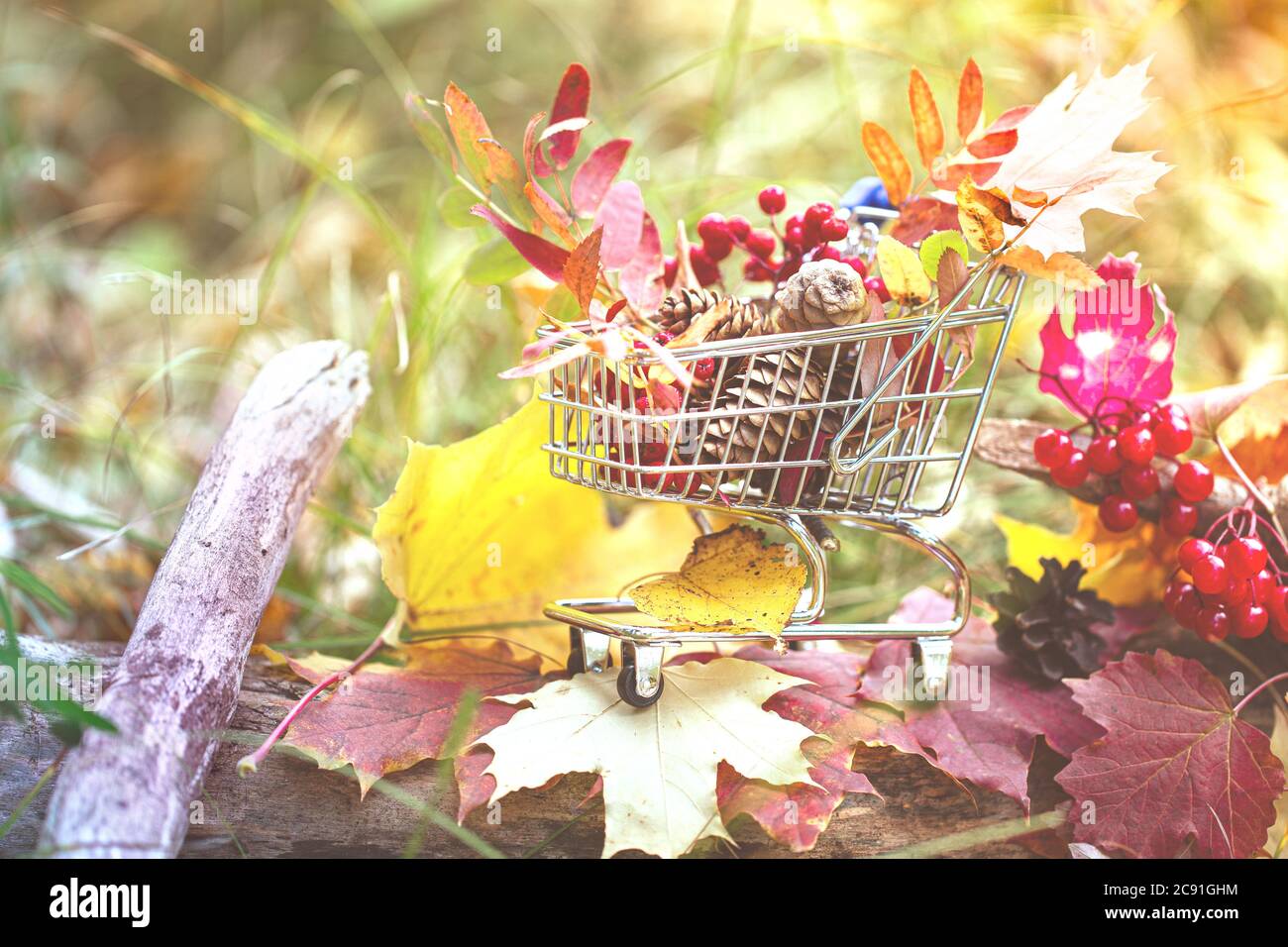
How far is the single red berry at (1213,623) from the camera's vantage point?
3.03ft

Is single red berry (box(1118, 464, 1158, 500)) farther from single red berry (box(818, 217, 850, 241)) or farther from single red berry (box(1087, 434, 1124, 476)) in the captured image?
single red berry (box(818, 217, 850, 241))

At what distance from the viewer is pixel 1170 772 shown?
867 millimetres

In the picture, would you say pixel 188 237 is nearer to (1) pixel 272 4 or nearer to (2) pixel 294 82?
(2) pixel 294 82

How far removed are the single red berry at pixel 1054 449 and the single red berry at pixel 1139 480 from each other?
0.06 meters

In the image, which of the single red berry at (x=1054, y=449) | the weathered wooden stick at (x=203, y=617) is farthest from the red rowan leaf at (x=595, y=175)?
the single red berry at (x=1054, y=449)

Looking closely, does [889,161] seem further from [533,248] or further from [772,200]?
[533,248]

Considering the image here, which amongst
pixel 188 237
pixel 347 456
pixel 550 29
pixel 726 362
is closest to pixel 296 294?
pixel 347 456

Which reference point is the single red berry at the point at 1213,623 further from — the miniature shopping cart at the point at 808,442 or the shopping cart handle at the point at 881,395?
the shopping cart handle at the point at 881,395

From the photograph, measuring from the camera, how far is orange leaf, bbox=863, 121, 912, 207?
0.94 meters

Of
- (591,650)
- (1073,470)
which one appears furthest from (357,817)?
(1073,470)

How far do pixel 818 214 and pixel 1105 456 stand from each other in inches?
14.1

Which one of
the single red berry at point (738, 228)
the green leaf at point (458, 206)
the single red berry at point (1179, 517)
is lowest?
the single red berry at point (1179, 517)

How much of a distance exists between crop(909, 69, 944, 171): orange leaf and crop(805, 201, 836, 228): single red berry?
98 mm
